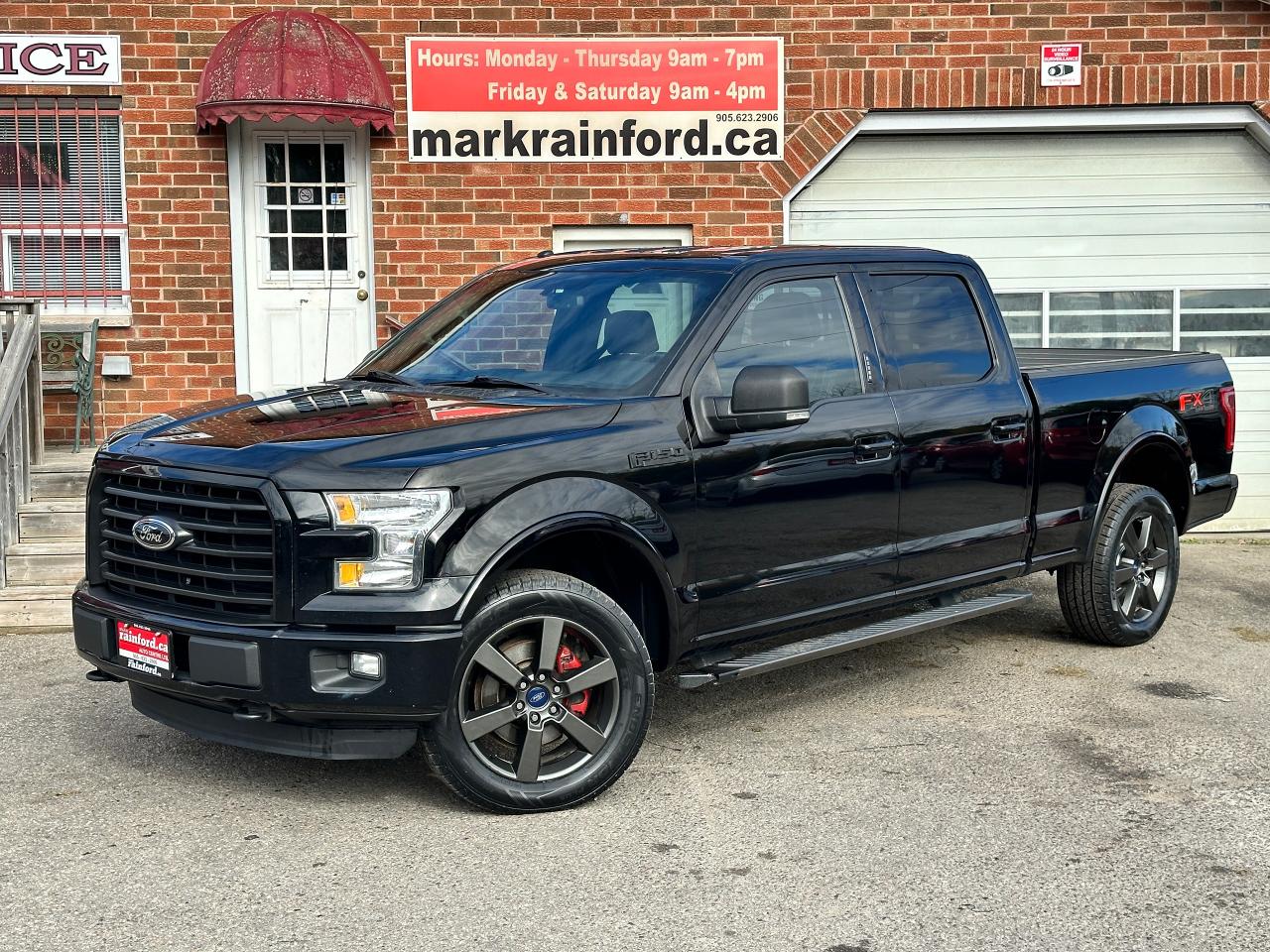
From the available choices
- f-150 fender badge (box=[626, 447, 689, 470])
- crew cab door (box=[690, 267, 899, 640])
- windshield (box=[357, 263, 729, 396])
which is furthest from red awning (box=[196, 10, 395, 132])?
f-150 fender badge (box=[626, 447, 689, 470])

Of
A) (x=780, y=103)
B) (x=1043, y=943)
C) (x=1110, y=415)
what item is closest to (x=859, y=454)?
(x=1110, y=415)

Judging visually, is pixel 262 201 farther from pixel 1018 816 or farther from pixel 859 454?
pixel 1018 816

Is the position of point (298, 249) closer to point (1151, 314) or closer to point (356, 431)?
point (1151, 314)

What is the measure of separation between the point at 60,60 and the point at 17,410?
329 centimetres

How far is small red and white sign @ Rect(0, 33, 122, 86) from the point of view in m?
10.6

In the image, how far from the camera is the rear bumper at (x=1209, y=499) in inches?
291

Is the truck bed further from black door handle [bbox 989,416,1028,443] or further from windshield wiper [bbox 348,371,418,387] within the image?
windshield wiper [bbox 348,371,418,387]

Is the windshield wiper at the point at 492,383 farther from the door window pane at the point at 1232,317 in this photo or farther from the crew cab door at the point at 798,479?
the door window pane at the point at 1232,317

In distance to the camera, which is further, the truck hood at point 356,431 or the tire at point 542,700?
the tire at point 542,700

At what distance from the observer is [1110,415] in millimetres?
6793

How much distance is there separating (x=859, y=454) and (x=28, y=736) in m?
3.34

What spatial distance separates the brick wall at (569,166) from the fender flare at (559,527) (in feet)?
21.3

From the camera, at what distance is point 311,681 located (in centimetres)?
435

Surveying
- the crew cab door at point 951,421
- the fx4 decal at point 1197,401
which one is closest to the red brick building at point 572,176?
the fx4 decal at point 1197,401
